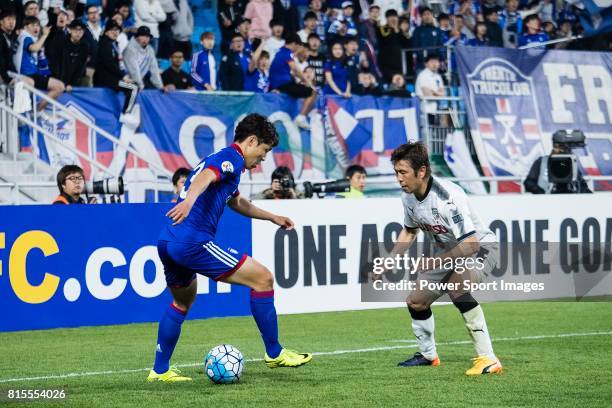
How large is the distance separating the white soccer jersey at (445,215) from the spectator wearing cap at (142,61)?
10082 mm

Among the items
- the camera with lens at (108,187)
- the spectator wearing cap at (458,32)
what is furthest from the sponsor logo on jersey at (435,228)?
the spectator wearing cap at (458,32)

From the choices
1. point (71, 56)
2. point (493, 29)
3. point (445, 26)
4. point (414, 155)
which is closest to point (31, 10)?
point (71, 56)

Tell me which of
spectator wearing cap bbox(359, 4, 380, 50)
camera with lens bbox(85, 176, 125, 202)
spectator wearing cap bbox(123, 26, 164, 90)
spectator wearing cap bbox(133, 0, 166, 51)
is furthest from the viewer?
spectator wearing cap bbox(359, 4, 380, 50)

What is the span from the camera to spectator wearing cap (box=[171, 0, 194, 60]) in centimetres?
2009

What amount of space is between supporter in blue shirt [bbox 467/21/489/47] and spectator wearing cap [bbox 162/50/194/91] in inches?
300

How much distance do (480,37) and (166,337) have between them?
56.9ft

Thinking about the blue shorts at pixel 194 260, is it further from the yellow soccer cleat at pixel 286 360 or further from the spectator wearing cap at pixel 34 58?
the spectator wearing cap at pixel 34 58

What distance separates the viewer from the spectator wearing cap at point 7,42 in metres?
16.9

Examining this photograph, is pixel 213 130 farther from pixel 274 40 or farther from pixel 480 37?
pixel 480 37

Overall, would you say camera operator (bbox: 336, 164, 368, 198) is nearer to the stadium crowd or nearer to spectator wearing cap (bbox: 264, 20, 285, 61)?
the stadium crowd

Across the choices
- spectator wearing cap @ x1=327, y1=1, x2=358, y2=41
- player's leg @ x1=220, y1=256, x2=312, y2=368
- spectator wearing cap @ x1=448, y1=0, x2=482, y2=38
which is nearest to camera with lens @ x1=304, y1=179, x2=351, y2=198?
spectator wearing cap @ x1=327, y1=1, x2=358, y2=41

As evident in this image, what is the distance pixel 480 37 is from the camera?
24.8 metres

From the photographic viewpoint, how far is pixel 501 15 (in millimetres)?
25781

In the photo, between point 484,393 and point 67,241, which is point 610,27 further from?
point 484,393
